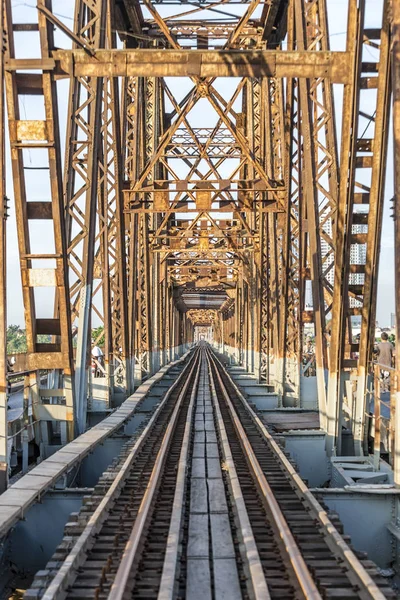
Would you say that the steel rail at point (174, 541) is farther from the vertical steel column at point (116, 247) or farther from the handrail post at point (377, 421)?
the vertical steel column at point (116, 247)

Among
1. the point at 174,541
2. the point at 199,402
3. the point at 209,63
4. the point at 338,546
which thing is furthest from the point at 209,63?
the point at 199,402

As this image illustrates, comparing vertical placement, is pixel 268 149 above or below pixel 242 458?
above

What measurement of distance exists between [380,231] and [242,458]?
4291mm

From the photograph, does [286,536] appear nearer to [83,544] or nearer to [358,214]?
[83,544]

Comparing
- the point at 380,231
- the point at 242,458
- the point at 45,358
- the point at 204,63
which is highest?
the point at 204,63

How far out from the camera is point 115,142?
15.9m

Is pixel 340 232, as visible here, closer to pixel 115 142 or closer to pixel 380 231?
pixel 380 231

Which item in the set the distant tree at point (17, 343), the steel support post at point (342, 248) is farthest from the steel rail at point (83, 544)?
the distant tree at point (17, 343)

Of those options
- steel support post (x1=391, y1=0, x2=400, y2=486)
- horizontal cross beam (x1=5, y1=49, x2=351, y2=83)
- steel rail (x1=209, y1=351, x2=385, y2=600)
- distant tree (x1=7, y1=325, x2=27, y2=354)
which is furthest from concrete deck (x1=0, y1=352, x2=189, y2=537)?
distant tree (x1=7, y1=325, x2=27, y2=354)

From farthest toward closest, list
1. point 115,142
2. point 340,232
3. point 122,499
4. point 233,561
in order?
point 115,142
point 340,232
point 122,499
point 233,561

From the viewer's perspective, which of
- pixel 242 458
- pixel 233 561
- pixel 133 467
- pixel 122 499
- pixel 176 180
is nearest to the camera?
pixel 233 561

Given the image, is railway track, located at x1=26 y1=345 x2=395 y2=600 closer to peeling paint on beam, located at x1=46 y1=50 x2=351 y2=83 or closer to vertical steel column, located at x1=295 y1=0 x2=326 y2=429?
vertical steel column, located at x1=295 y1=0 x2=326 y2=429

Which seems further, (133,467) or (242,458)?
(242,458)

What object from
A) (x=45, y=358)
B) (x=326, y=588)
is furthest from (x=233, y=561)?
(x=45, y=358)
